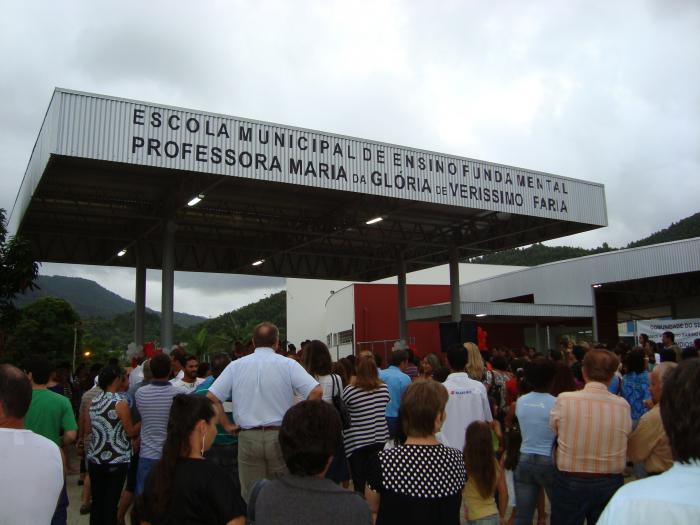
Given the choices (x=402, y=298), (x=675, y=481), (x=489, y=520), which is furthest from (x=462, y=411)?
(x=402, y=298)

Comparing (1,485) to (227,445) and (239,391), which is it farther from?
(227,445)

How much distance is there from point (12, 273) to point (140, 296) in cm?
790

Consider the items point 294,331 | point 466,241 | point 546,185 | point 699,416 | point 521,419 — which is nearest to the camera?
point 699,416

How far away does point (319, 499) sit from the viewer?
2443mm

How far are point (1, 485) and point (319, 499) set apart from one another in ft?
4.63

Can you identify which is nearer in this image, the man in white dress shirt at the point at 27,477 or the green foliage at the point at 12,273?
the man in white dress shirt at the point at 27,477

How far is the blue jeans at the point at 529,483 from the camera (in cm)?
477

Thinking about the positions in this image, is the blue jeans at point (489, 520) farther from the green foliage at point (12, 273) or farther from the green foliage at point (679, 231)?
the green foliage at point (679, 231)

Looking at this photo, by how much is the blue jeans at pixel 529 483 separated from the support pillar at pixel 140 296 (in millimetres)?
18595

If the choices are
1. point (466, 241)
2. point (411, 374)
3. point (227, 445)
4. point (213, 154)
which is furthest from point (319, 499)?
point (466, 241)

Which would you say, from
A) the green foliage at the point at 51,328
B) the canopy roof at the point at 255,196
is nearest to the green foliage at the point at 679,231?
the canopy roof at the point at 255,196

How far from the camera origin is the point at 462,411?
5480 millimetres

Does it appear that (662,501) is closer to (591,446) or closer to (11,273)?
(591,446)

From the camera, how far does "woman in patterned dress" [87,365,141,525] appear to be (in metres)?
5.58
